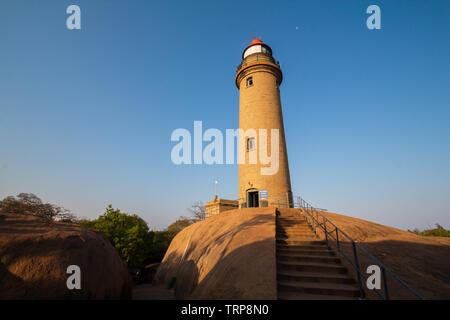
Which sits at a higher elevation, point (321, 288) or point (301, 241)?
point (301, 241)

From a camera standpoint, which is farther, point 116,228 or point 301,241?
point 116,228

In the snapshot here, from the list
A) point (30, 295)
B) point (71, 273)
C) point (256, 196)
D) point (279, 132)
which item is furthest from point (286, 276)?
point (279, 132)

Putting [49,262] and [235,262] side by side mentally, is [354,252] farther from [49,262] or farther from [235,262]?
[49,262]

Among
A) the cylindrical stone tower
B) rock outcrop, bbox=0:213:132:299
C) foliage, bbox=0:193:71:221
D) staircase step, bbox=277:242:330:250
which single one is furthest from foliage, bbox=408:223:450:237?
foliage, bbox=0:193:71:221

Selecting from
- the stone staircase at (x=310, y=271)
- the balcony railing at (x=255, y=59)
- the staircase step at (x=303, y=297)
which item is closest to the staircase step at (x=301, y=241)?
the stone staircase at (x=310, y=271)

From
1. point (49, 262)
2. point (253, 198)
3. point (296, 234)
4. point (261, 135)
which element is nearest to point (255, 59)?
point (261, 135)

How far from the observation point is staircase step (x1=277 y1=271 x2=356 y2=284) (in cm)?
535

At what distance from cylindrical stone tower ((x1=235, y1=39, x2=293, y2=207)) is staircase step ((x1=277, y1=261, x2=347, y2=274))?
935cm

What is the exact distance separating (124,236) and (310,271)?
17309 millimetres

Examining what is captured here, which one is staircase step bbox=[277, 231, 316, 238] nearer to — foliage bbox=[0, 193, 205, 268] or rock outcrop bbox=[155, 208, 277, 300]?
rock outcrop bbox=[155, 208, 277, 300]

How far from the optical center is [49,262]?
4402mm
